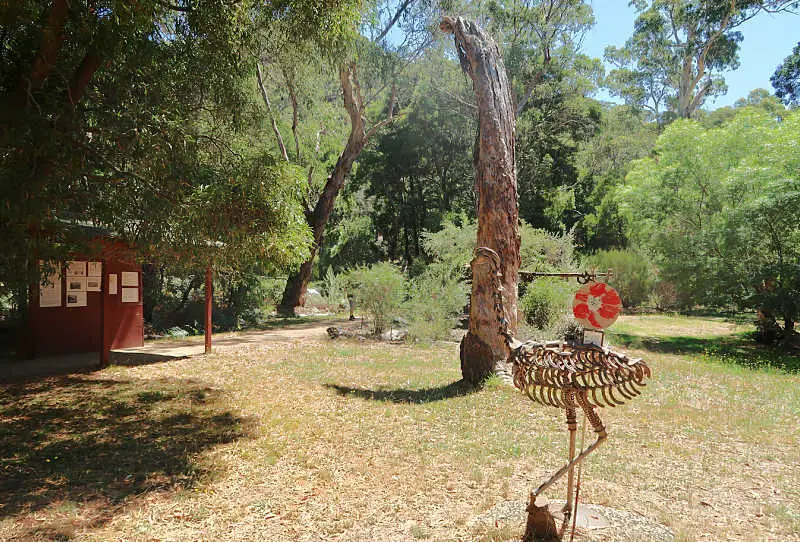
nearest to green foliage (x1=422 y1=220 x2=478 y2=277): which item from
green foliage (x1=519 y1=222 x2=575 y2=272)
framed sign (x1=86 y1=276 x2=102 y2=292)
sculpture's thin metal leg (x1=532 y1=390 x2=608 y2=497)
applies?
green foliage (x1=519 y1=222 x2=575 y2=272)

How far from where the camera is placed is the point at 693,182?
14.3 metres

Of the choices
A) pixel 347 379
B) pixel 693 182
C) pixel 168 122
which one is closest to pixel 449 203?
pixel 693 182

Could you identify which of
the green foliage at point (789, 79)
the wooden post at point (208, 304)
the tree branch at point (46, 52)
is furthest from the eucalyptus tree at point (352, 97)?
the green foliage at point (789, 79)

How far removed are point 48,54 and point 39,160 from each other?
1095mm

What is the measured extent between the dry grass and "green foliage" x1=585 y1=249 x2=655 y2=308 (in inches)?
529

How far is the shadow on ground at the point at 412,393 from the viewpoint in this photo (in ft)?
24.4

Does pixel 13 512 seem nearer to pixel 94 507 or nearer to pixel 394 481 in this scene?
pixel 94 507

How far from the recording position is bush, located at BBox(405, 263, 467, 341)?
1301 cm

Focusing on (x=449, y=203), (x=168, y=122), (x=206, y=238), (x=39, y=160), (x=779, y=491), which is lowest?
(x=779, y=491)

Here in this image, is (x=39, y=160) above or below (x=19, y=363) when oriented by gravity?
above

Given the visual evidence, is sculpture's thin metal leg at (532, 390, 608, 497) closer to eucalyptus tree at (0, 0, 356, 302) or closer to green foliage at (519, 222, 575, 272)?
eucalyptus tree at (0, 0, 356, 302)

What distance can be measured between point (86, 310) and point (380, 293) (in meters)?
6.58

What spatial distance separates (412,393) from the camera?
7.77m

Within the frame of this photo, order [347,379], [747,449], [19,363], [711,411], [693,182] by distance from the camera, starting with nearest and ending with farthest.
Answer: [747,449] < [711,411] < [347,379] < [19,363] < [693,182]
